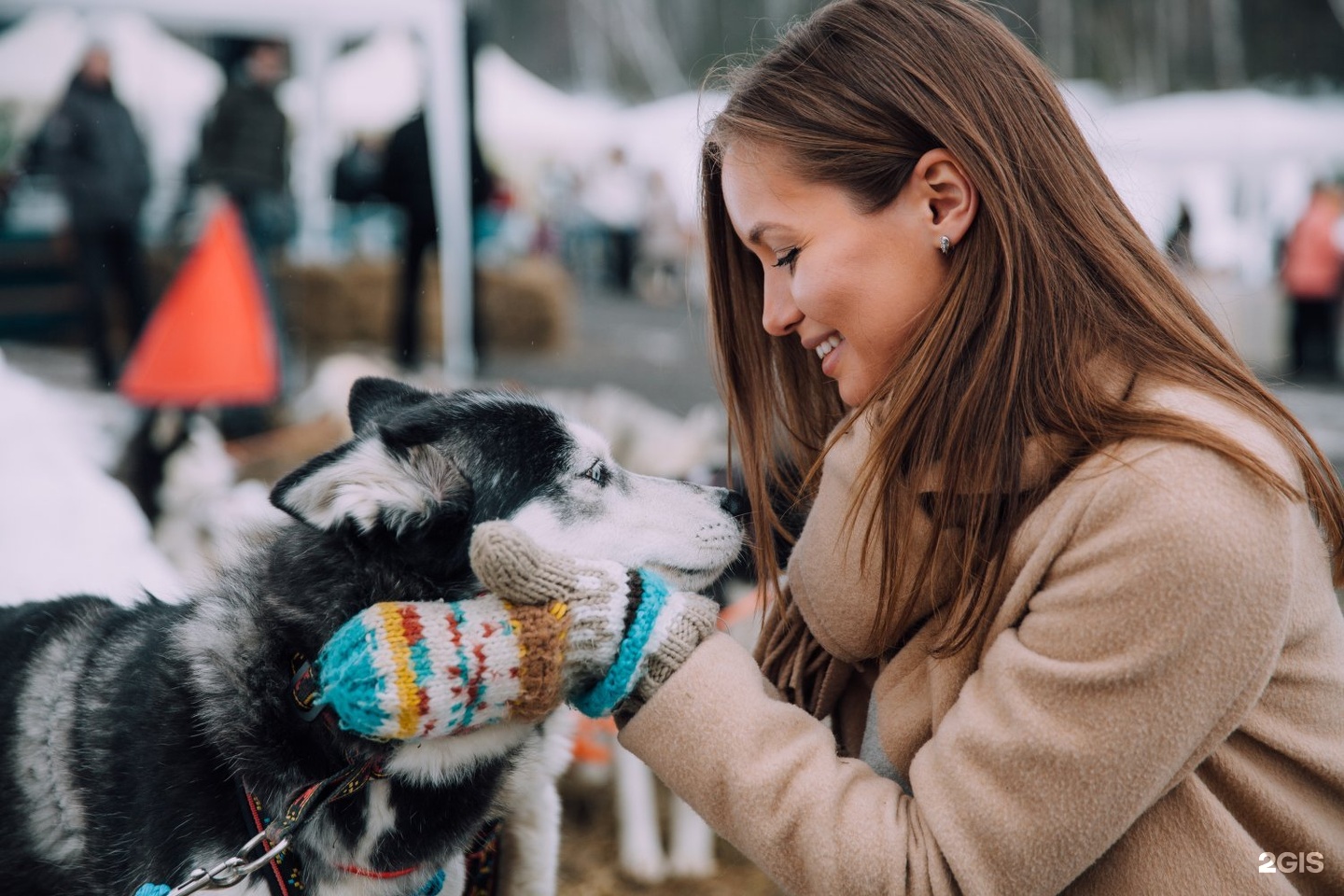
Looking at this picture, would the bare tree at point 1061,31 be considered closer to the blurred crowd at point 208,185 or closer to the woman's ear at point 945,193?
the blurred crowd at point 208,185

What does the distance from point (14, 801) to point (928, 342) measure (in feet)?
5.69

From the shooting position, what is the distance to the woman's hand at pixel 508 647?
1462mm

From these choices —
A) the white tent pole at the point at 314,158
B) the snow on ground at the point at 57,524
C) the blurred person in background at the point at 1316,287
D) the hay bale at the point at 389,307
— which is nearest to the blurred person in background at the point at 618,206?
the hay bale at the point at 389,307

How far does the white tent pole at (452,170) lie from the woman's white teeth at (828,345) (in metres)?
6.03

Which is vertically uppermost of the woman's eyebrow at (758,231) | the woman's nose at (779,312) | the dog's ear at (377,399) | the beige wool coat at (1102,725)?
the woman's eyebrow at (758,231)

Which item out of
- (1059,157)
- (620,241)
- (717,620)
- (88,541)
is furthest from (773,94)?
(620,241)

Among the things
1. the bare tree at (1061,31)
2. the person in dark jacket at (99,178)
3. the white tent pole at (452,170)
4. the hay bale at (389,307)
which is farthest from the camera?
the bare tree at (1061,31)

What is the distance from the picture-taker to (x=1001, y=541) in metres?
1.50

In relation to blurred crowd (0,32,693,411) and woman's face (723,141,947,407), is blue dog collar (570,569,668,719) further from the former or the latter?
blurred crowd (0,32,693,411)

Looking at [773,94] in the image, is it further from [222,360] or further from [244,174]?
[244,174]

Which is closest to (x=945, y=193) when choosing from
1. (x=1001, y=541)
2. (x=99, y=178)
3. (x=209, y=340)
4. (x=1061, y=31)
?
(x=1001, y=541)

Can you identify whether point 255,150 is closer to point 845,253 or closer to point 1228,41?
point 845,253

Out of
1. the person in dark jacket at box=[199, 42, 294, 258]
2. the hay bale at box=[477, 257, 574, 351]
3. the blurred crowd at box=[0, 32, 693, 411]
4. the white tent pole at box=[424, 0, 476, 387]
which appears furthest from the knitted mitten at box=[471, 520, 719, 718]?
the hay bale at box=[477, 257, 574, 351]

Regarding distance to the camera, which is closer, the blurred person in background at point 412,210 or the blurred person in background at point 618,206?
the blurred person in background at point 412,210
